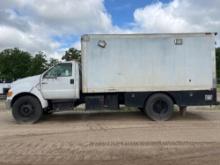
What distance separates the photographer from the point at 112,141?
1086 cm

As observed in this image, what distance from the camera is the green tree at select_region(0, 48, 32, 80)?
1777 inches

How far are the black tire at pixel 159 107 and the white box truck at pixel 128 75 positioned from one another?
4 cm

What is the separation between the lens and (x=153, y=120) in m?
15.5

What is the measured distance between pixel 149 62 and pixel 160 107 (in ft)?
5.72

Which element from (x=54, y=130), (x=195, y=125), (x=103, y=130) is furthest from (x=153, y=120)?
(x=54, y=130)

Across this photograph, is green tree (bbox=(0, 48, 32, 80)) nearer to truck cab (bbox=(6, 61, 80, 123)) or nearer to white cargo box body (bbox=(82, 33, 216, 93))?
truck cab (bbox=(6, 61, 80, 123))

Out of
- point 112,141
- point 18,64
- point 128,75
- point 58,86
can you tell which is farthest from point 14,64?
point 112,141

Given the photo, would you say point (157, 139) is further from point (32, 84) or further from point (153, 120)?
point (32, 84)

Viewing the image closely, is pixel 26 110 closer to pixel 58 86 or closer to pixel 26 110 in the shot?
pixel 26 110

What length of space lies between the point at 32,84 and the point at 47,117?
2.27m

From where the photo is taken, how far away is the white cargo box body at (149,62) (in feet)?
50.0

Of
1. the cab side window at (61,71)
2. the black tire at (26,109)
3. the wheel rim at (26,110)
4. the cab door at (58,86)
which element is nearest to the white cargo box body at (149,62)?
the cab door at (58,86)

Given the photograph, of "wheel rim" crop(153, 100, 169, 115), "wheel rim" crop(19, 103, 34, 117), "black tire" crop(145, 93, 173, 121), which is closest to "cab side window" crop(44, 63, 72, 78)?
"wheel rim" crop(19, 103, 34, 117)

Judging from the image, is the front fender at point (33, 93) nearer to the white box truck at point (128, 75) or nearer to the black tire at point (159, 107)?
the white box truck at point (128, 75)
